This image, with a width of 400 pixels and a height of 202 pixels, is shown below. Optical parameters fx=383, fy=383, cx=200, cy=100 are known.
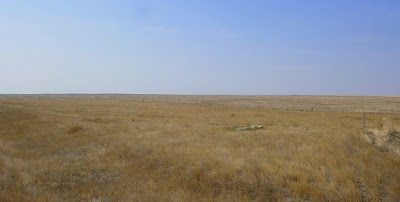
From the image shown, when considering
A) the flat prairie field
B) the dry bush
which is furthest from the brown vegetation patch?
the dry bush

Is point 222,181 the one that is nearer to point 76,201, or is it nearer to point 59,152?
point 76,201

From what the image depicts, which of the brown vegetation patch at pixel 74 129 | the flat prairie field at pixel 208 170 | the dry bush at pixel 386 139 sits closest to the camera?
the flat prairie field at pixel 208 170

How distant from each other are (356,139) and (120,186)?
37.1 ft

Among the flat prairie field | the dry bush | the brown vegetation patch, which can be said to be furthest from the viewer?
the brown vegetation patch

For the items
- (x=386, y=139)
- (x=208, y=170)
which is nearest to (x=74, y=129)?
(x=208, y=170)

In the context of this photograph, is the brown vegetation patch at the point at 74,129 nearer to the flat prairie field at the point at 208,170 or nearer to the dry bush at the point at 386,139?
the flat prairie field at the point at 208,170

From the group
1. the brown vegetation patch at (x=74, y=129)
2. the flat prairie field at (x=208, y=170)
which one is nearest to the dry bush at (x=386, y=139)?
the flat prairie field at (x=208, y=170)

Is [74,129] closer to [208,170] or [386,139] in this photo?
[208,170]

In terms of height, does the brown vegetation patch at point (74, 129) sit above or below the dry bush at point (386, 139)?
below

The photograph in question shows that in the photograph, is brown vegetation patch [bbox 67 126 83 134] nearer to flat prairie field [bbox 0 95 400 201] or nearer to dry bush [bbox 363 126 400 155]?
flat prairie field [bbox 0 95 400 201]

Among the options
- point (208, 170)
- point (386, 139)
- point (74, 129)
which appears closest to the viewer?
point (208, 170)

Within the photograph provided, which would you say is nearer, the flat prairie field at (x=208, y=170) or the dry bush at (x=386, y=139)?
the flat prairie field at (x=208, y=170)

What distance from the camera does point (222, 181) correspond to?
12555 millimetres

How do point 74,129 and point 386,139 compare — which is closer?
point 386,139
